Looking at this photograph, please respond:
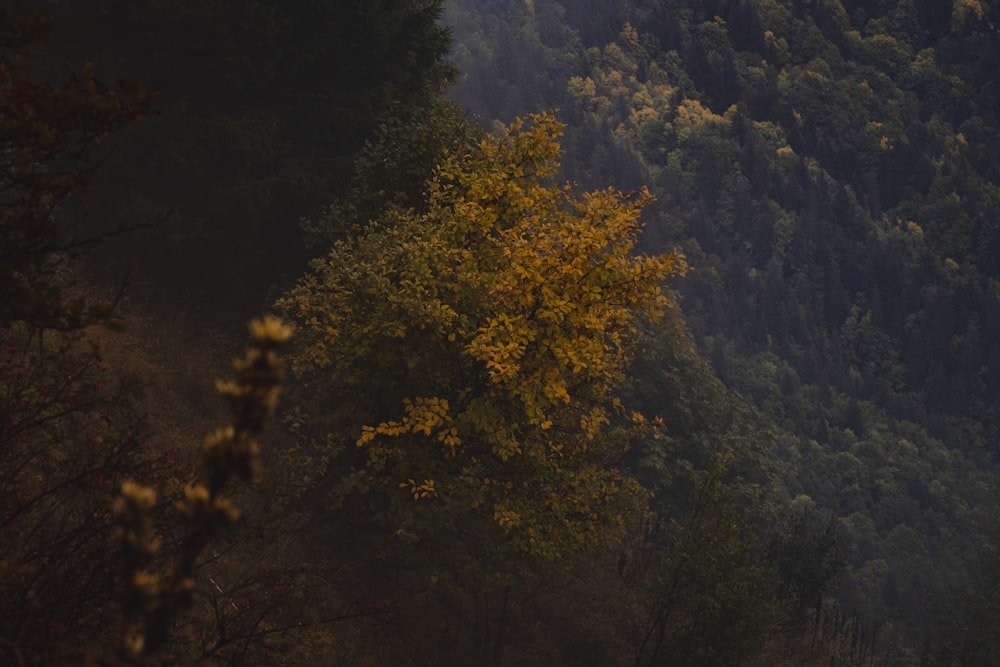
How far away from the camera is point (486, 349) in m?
9.41

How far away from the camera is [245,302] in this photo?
17719 millimetres

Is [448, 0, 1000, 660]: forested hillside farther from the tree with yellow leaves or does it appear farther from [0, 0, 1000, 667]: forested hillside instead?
the tree with yellow leaves

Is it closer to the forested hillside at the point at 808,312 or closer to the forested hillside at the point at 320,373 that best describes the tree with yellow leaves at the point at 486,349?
the forested hillside at the point at 320,373

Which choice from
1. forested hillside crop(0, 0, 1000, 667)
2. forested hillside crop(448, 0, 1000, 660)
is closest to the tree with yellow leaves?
forested hillside crop(0, 0, 1000, 667)

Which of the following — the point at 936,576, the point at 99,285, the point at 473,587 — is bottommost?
the point at 936,576

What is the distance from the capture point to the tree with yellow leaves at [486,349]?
999 centimetres

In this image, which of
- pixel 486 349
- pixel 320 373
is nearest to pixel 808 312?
pixel 320 373

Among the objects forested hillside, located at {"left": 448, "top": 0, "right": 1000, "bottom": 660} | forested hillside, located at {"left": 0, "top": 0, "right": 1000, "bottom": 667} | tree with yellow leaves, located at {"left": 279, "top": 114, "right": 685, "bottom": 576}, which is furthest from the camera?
forested hillside, located at {"left": 448, "top": 0, "right": 1000, "bottom": 660}

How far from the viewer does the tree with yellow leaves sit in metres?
9.99

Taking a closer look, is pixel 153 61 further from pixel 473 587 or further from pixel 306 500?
pixel 473 587

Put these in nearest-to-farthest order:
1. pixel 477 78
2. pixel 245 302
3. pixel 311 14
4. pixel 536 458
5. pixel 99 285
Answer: pixel 536 458 < pixel 99 285 < pixel 311 14 < pixel 245 302 < pixel 477 78

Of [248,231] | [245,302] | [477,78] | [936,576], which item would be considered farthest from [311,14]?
[477,78]

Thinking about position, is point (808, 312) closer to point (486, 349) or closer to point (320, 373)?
point (320, 373)

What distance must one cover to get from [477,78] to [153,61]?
508 feet
